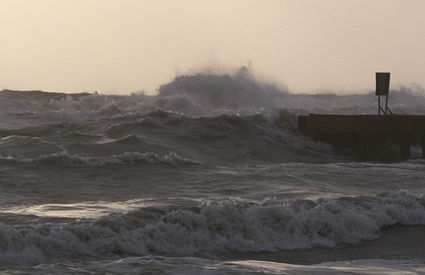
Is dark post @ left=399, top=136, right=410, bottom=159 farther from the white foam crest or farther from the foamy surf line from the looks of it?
the foamy surf line

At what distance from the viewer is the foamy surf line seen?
10.9m

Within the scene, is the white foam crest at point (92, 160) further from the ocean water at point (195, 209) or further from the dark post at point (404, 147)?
the dark post at point (404, 147)

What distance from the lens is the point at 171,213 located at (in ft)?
41.6

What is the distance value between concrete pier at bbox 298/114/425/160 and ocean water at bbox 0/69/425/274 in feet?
5.19

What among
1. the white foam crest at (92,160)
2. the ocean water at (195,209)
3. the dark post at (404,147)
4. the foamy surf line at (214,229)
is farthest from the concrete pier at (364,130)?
the foamy surf line at (214,229)

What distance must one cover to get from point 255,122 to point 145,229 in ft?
67.4

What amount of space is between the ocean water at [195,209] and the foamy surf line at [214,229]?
0.02 metres

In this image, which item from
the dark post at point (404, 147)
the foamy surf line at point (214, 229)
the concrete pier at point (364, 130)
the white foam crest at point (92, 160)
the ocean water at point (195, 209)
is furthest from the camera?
the dark post at point (404, 147)

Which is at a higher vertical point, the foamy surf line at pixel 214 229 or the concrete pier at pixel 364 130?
the concrete pier at pixel 364 130

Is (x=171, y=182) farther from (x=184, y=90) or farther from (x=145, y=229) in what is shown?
(x=184, y=90)

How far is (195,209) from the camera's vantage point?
43.4 ft

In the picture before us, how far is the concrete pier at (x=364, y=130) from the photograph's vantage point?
28.5 meters

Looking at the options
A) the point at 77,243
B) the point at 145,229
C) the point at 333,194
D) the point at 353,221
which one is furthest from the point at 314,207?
the point at 77,243

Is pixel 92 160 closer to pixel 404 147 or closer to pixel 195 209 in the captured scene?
pixel 195 209
